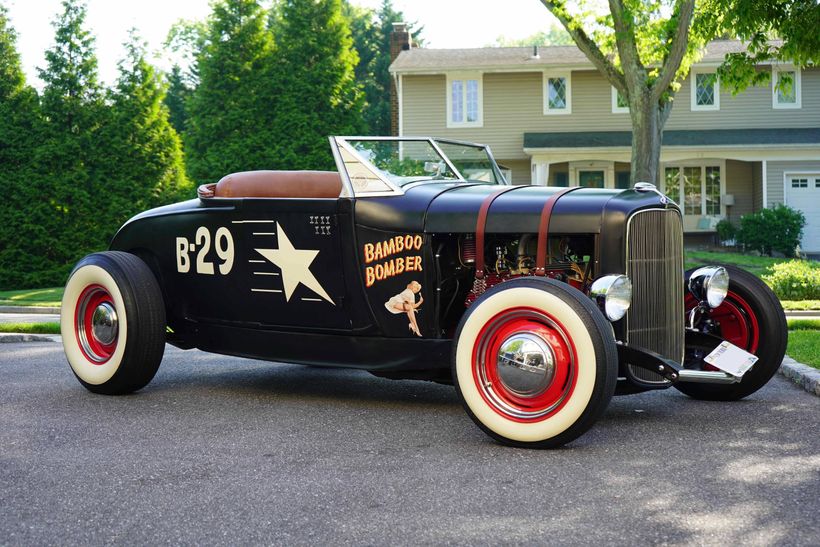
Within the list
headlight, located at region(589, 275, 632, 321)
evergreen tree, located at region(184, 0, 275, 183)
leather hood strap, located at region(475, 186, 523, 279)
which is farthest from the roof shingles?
headlight, located at region(589, 275, 632, 321)

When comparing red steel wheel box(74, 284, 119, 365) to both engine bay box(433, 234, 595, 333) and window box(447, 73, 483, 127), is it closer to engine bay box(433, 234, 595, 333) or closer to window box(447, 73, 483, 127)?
engine bay box(433, 234, 595, 333)

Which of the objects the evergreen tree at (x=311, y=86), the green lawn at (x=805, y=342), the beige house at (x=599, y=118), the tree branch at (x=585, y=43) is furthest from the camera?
the evergreen tree at (x=311, y=86)

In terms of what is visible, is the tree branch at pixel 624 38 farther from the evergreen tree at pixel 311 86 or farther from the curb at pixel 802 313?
the evergreen tree at pixel 311 86

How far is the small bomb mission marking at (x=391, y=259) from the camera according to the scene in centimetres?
573

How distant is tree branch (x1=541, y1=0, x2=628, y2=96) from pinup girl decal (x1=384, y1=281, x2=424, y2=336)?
11786mm

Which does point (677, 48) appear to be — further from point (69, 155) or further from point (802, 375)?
point (69, 155)

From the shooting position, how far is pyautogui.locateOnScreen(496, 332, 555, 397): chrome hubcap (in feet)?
16.0

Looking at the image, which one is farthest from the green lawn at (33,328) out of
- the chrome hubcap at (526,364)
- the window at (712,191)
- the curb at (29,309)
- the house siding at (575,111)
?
the window at (712,191)

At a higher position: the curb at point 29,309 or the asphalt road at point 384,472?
the asphalt road at point 384,472

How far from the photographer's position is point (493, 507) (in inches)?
151

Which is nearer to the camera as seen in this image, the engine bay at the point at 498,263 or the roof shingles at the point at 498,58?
the engine bay at the point at 498,263

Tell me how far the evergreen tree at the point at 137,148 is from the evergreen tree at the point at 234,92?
175 inches

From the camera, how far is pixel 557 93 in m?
29.9

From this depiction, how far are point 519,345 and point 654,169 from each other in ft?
44.5
